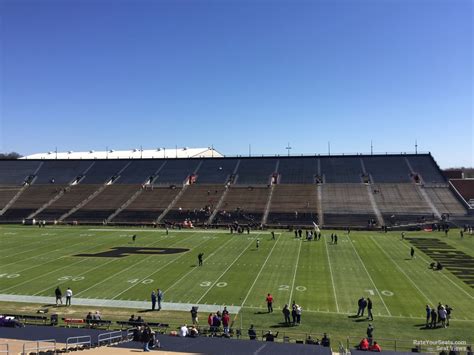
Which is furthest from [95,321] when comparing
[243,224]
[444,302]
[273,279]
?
[243,224]

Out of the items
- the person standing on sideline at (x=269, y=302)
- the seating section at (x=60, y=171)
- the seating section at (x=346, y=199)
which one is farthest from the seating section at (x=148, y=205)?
the person standing on sideline at (x=269, y=302)

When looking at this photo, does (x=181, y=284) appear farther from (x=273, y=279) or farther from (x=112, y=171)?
(x=112, y=171)

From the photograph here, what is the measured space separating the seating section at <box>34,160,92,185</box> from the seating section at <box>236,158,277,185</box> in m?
31.9

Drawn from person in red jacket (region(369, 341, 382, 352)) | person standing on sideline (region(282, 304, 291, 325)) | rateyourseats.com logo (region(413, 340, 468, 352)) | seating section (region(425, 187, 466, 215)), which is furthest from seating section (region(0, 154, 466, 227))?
person in red jacket (region(369, 341, 382, 352))

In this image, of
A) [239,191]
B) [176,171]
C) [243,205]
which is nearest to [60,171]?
[176,171]

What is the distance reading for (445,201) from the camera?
6069cm

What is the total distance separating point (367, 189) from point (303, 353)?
56.4 meters

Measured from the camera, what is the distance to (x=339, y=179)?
2842 inches

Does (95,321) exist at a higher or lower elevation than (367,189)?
lower

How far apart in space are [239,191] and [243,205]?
668 centimetres

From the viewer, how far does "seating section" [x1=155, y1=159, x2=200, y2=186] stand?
7762 centimetres

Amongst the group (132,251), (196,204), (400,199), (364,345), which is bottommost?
(364,345)

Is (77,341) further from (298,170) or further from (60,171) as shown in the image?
(60,171)

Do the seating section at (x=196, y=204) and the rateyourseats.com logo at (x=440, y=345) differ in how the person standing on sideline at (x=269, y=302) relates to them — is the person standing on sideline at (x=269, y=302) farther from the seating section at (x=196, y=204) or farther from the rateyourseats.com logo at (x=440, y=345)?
the seating section at (x=196, y=204)
